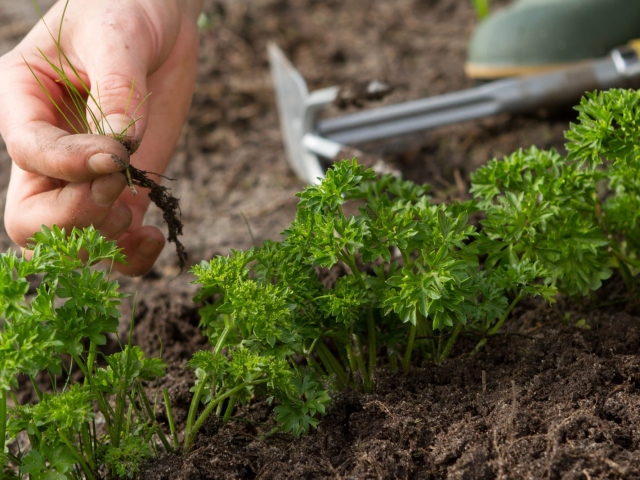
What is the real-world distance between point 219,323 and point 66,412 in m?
0.42

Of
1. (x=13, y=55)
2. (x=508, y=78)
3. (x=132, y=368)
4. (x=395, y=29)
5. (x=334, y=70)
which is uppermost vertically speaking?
(x=395, y=29)

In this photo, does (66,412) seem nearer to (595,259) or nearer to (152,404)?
(152,404)

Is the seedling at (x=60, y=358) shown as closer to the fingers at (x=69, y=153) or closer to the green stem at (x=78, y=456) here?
the green stem at (x=78, y=456)

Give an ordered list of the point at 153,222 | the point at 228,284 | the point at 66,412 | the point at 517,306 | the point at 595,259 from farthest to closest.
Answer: the point at 153,222 → the point at 517,306 → the point at 595,259 → the point at 228,284 → the point at 66,412

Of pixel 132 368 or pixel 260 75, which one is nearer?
pixel 132 368

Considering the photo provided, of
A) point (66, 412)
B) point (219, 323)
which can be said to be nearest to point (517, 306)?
point (219, 323)

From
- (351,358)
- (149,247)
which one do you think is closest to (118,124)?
(149,247)

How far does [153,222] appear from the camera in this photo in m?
3.41

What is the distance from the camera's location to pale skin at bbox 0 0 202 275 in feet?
5.43

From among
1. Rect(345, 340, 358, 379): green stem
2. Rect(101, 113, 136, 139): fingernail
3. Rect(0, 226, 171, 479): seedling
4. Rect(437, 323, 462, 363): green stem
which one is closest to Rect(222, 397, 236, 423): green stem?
Rect(0, 226, 171, 479): seedling

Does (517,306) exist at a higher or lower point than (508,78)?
lower

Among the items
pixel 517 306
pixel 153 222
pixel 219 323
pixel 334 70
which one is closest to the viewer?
pixel 219 323

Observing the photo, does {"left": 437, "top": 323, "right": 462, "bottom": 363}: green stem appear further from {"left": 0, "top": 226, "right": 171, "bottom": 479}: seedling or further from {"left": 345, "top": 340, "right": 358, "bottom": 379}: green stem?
{"left": 0, "top": 226, "right": 171, "bottom": 479}: seedling

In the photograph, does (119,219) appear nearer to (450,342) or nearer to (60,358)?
(60,358)
